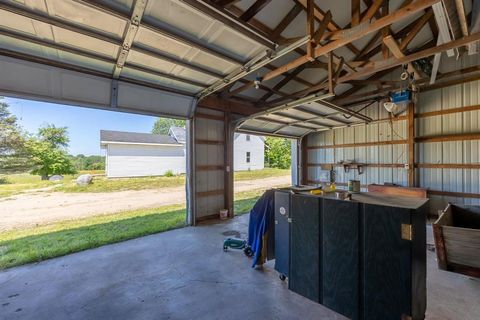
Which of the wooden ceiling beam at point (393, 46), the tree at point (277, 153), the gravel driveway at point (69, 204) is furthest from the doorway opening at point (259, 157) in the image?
the wooden ceiling beam at point (393, 46)

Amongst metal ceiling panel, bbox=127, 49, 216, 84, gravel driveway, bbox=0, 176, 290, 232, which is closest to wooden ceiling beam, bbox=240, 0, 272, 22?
metal ceiling panel, bbox=127, 49, 216, 84

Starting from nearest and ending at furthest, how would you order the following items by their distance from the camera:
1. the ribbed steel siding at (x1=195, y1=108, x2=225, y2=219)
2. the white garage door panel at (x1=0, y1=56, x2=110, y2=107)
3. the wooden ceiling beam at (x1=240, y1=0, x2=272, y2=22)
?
the white garage door panel at (x1=0, y1=56, x2=110, y2=107), the wooden ceiling beam at (x1=240, y1=0, x2=272, y2=22), the ribbed steel siding at (x1=195, y1=108, x2=225, y2=219)

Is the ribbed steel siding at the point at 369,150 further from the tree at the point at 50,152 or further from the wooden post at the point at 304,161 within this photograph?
the tree at the point at 50,152

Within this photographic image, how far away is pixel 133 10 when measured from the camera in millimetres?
2447

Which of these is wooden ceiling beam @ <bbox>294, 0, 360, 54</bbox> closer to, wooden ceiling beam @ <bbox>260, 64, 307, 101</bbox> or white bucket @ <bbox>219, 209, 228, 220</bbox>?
wooden ceiling beam @ <bbox>260, 64, 307, 101</bbox>

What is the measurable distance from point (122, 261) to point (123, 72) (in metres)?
3.29

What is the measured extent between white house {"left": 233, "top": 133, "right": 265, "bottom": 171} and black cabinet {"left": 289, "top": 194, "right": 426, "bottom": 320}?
16.0 metres

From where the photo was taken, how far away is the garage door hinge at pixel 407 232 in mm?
1667

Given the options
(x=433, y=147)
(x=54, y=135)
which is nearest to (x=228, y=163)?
(x=433, y=147)

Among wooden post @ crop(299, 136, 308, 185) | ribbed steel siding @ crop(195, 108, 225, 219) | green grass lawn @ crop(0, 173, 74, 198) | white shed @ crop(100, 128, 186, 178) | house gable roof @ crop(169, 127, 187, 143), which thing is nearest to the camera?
ribbed steel siding @ crop(195, 108, 225, 219)

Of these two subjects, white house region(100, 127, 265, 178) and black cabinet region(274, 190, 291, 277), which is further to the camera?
white house region(100, 127, 265, 178)

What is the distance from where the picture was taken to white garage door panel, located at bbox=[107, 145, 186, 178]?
14014mm

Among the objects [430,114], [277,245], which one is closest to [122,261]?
[277,245]

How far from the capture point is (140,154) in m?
15.0
